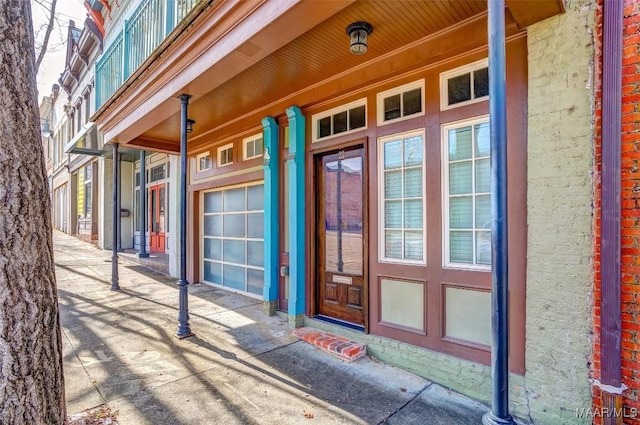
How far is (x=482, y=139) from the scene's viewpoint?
3.14 metres

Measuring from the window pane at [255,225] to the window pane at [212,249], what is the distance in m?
1.18

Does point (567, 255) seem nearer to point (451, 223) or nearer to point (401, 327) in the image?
point (451, 223)

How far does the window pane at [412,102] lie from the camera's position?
11.7 feet

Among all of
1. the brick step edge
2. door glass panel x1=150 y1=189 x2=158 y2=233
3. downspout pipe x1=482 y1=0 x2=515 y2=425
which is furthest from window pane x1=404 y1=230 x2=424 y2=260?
door glass panel x1=150 y1=189 x2=158 y2=233

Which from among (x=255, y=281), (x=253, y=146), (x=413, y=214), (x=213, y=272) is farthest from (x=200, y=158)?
(x=413, y=214)

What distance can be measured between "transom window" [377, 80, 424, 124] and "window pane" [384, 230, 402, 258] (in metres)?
1.24

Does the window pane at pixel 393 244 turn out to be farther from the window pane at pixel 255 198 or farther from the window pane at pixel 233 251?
the window pane at pixel 233 251

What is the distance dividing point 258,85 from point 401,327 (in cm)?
337

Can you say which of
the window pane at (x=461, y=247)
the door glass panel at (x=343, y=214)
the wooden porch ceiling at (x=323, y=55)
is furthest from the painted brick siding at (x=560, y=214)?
the door glass panel at (x=343, y=214)

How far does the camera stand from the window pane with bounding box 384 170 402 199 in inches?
148

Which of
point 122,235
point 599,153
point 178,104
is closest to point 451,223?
point 599,153

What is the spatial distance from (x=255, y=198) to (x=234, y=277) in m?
1.71

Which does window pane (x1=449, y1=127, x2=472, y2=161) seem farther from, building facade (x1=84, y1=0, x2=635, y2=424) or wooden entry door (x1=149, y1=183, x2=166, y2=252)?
wooden entry door (x1=149, y1=183, x2=166, y2=252)

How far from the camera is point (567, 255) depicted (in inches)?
97.5
